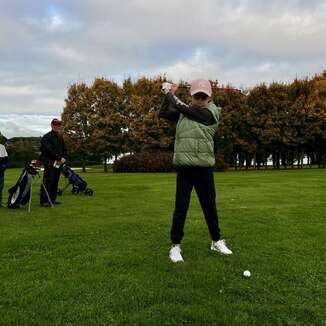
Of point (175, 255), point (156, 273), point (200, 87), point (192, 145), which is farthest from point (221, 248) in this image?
point (200, 87)

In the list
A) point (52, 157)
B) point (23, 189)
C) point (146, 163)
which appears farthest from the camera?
point (146, 163)

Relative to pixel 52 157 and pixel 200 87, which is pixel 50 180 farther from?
pixel 200 87

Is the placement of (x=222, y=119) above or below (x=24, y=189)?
above

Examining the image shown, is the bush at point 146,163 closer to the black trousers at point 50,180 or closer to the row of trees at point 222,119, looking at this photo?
the row of trees at point 222,119

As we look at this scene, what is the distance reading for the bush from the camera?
139 feet

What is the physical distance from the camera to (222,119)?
1897 inches

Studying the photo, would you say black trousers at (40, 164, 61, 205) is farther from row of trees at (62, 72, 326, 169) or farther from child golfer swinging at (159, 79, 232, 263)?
row of trees at (62, 72, 326, 169)

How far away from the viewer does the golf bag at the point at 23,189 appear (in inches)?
489

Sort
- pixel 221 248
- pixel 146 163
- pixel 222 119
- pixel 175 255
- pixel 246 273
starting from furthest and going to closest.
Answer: pixel 222 119, pixel 146 163, pixel 221 248, pixel 175 255, pixel 246 273

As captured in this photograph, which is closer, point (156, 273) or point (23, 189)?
point (156, 273)

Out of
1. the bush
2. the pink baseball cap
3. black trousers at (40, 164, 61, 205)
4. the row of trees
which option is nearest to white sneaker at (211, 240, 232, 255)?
the pink baseball cap

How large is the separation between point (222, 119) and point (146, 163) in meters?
10.2

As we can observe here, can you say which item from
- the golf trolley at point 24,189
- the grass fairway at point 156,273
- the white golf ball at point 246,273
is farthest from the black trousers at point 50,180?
the white golf ball at point 246,273

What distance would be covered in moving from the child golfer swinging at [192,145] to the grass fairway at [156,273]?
0.67 meters
